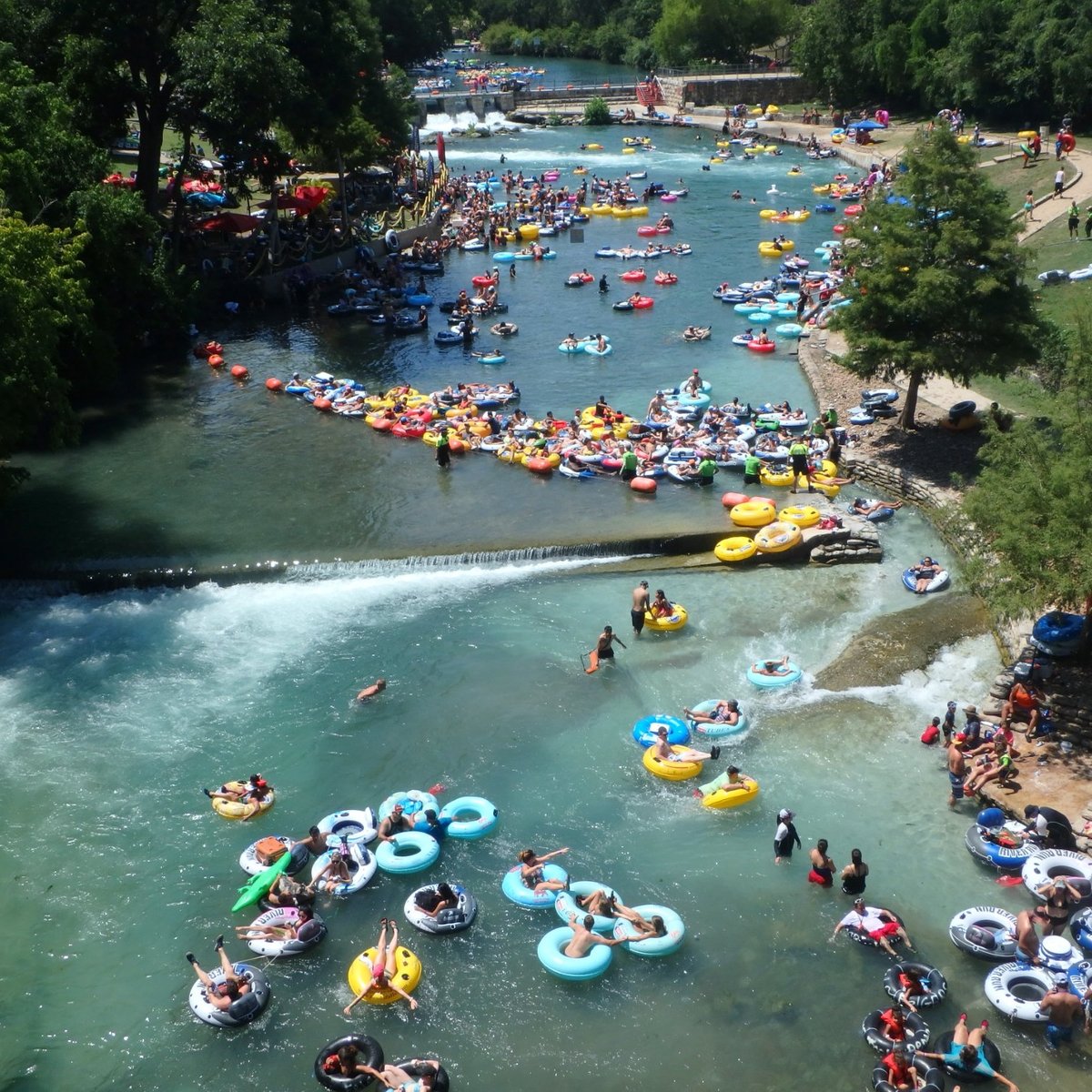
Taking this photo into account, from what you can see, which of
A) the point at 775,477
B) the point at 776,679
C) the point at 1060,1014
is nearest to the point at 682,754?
the point at 776,679

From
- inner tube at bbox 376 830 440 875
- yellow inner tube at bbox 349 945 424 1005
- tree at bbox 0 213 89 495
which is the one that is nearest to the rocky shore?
inner tube at bbox 376 830 440 875

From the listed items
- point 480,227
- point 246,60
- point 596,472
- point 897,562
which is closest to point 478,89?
point 480,227

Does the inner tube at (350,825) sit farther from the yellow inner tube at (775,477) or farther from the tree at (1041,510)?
the yellow inner tube at (775,477)

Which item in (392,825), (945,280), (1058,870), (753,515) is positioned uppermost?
(945,280)

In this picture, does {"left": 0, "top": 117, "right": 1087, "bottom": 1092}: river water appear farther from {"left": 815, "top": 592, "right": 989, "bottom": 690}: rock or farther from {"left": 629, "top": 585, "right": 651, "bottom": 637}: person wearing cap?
{"left": 629, "top": 585, "right": 651, "bottom": 637}: person wearing cap

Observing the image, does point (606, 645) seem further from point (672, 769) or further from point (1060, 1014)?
point (1060, 1014)

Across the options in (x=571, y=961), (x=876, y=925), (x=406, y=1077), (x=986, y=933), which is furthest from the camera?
(x=876, y=925)

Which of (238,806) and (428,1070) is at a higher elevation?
A: (238,806)
